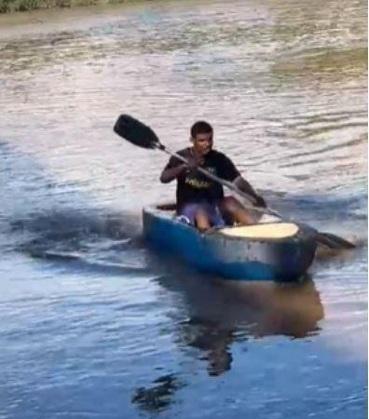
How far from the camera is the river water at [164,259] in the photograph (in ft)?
27.0

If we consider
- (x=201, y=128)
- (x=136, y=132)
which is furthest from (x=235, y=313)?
(x=136, y=132)

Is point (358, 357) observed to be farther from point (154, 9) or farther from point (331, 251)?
point (154, 9)

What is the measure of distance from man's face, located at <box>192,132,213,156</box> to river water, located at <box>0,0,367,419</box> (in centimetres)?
99

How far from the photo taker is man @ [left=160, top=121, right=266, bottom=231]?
11039 mm

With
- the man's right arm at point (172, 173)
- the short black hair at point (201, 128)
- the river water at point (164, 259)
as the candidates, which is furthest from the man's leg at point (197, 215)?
the short black hair at point (201, 128)

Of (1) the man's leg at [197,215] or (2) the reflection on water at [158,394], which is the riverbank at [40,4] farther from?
(2) the reflection on water at [158,394]

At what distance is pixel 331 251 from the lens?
1147 centimetres

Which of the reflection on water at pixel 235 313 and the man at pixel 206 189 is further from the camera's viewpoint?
the man at pixel 206 189

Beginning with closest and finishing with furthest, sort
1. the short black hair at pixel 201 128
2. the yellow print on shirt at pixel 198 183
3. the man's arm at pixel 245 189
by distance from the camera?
1. the short black hair at pixel 201 128
2. the man's arm at pixel 245 189
3. the yellow print on shirt at pixel 198 183

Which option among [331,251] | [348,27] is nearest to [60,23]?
[348,27]

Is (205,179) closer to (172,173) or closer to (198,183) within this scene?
(198,183)

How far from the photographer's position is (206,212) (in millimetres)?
11148

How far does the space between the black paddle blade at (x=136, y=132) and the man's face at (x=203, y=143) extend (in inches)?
43.2

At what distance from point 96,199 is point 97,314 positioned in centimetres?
454
